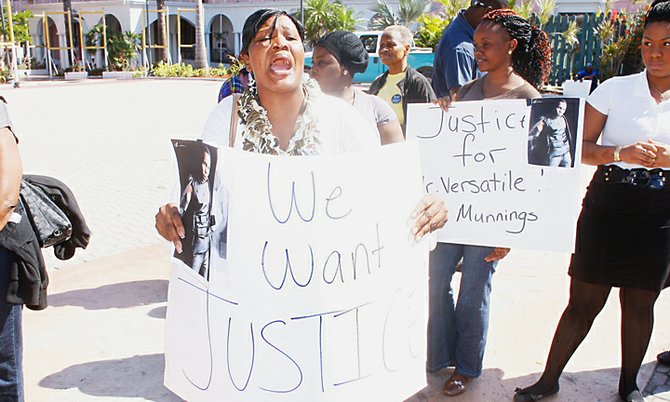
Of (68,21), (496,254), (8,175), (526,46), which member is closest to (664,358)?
(496,254)

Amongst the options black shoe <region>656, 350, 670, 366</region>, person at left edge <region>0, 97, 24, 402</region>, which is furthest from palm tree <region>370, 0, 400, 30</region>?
person at left edge <region>0, 97, 24, 402</region>

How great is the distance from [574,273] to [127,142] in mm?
9632

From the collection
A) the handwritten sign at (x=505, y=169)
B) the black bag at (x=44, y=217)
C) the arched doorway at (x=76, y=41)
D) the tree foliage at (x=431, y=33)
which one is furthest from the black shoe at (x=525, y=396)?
the arched doorway at (x=76, y=41)

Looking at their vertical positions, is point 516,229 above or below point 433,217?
below

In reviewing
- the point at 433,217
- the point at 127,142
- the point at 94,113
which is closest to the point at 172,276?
the point at 433,217

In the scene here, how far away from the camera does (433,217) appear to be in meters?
1.89

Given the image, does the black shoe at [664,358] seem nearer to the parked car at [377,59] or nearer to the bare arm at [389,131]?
Answer: the bare arm at [389,131]

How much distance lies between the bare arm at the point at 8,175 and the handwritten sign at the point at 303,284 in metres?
0.83

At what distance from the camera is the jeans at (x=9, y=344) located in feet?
7.56

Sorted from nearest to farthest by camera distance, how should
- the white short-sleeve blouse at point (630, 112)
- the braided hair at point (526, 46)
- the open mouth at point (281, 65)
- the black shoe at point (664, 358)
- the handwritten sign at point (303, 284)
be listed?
1. the handwritten sign at point (303, 284)
2. the open mouth at point (281, 65)
3. the white short-sleeve blouse at point (630, 112)
4. the braided hair at point (526, 46)
5. the black shoe at point (664, 358)

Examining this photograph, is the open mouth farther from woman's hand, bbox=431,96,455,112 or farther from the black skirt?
the black skirt

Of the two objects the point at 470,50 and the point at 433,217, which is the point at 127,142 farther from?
the point at 433,217

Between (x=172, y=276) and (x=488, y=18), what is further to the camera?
(x=488, y=18)

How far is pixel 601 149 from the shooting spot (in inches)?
103
